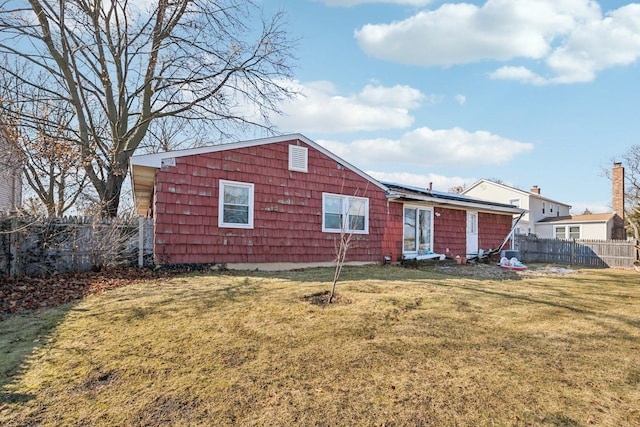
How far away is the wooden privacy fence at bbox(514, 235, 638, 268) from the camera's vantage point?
16.6 metres

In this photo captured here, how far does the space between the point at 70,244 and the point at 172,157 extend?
3067 millimetres

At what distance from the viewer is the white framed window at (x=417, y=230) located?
13.3 m

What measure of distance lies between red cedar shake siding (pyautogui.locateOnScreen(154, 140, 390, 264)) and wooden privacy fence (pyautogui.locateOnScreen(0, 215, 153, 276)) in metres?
0.82

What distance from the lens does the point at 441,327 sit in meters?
4.45

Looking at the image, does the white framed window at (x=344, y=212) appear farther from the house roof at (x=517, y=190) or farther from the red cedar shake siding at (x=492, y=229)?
the house roof at (x=517, y=190)

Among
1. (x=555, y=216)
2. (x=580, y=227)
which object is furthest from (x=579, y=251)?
(x=555, y=216)

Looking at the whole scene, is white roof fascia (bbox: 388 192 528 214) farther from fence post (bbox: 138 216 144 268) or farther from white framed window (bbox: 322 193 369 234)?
fence post (bbox: 138 216 144 268)

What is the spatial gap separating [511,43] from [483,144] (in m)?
15.7

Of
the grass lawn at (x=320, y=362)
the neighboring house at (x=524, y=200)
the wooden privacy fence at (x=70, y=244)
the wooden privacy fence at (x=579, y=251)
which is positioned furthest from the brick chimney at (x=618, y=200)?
the wooden privacy fence at (x=70, y=244)

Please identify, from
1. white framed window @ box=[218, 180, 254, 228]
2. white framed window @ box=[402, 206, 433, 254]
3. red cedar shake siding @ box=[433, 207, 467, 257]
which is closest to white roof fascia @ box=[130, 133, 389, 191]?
white framed window @ box=[218, 180, 254, 228]

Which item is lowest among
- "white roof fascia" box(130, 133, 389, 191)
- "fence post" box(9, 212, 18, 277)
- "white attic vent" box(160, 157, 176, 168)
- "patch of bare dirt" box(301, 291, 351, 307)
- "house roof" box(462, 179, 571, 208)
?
"patch of bare dirt" box(301, 291, 351, 307)

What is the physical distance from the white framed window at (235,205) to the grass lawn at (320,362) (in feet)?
12.9

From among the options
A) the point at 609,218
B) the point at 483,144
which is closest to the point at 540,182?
the point at 609,218

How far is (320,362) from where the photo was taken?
3441 mm
